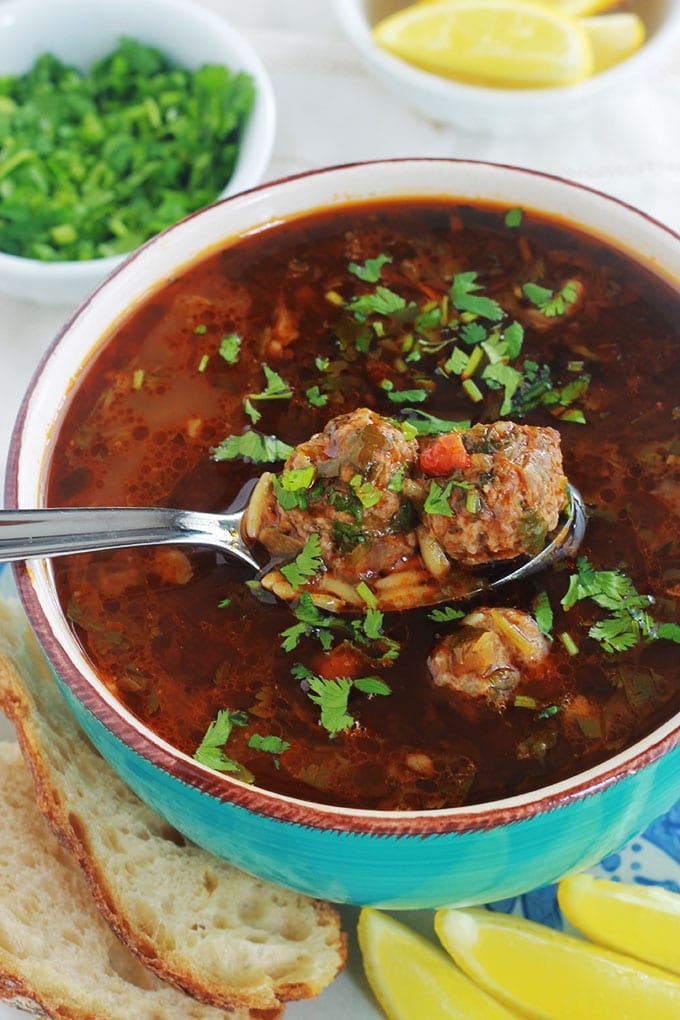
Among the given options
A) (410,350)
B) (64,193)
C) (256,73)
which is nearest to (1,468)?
(64,193)

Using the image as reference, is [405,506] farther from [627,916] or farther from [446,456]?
[627,916]

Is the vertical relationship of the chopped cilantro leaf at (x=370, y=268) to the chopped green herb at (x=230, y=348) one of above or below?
above

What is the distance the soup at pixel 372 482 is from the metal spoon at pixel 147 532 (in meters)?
0.04

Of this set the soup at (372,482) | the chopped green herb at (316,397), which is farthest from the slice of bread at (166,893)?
the chopped green herb at (316,397)

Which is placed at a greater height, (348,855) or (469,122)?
(469,122)

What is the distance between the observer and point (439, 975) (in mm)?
2617

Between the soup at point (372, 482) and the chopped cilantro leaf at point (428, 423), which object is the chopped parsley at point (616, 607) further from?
the chopped cilantro leaf at point (428, 423)

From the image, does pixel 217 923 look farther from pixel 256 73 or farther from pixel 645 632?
pixel 256 73

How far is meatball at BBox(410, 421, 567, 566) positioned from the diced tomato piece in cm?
2

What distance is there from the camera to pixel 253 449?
2830 millimetres

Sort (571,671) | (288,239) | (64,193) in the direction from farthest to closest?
(64,193) < (288,239) < (571,671)

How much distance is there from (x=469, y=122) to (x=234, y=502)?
2314mm

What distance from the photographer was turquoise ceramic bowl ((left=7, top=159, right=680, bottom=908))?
2191 millimetres

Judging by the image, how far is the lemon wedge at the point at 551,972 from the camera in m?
2.52
